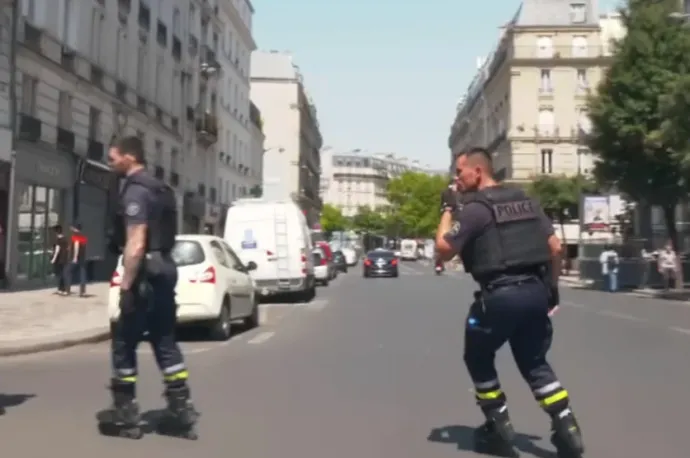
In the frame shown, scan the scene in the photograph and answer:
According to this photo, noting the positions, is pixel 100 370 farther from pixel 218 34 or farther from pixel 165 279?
pixel 218 34

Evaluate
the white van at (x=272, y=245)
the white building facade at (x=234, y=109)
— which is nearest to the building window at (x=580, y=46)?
the white building facade at (x=234, y=109)

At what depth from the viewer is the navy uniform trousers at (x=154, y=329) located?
291 inches

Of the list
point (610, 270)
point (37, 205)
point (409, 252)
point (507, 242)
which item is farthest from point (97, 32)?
point (409, 252)

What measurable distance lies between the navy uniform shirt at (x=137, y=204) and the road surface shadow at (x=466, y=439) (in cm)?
250

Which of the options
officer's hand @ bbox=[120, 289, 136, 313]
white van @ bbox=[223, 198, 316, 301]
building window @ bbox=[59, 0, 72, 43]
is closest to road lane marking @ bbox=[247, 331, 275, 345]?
officer's hand @ bbox=[120, 289, 136, 313]

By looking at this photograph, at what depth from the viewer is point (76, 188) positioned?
107ft

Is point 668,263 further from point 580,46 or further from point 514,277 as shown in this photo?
point 580,46

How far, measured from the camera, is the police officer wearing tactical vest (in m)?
6.59

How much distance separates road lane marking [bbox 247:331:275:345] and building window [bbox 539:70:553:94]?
6918 centimetres

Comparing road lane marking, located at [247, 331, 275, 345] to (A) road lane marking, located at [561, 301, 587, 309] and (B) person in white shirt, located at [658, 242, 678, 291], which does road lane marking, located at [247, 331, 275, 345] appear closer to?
(A) road lane marking, located at [561, 301, 587, 309]

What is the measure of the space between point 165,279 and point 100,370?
16.6 ft

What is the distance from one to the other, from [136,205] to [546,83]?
7965 centimetres

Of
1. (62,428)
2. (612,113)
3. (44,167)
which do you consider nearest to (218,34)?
(612,113)

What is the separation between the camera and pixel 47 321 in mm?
18422
